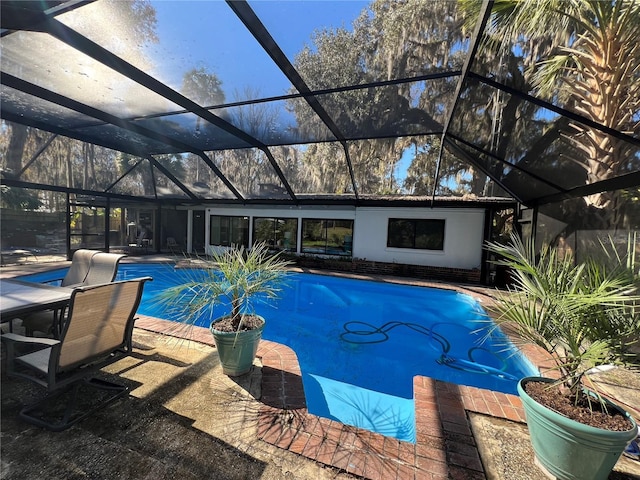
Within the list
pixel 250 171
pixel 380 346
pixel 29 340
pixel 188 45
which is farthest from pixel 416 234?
pixel 29 340

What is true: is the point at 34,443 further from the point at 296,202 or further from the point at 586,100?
the point at 296,202

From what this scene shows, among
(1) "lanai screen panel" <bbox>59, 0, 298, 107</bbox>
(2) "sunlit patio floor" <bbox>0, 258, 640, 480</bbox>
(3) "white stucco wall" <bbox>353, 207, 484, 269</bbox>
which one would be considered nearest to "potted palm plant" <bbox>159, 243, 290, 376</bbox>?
(2) "sunlit patio floor" <bbox>0, 258, 640, 480</bbox>

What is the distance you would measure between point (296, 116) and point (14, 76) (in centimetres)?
459

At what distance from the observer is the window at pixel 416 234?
10.7m

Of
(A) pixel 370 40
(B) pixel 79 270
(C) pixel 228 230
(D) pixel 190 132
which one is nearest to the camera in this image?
(B) pixel 79 270

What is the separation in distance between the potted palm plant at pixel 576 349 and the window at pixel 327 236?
392 inches

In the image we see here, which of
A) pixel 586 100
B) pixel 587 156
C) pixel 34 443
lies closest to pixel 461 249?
pixel 587 156

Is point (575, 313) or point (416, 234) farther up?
point (416, 234)

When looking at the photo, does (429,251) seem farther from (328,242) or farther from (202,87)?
(202,87)

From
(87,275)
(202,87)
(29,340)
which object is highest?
(202,87)

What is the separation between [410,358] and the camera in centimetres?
500

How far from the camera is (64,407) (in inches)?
92.3

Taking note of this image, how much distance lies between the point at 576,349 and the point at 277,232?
1233cm

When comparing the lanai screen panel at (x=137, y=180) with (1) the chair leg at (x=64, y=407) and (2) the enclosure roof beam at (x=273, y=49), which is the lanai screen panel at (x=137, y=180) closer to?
(2) the enclosure roof beam at (x=273, y=49)
